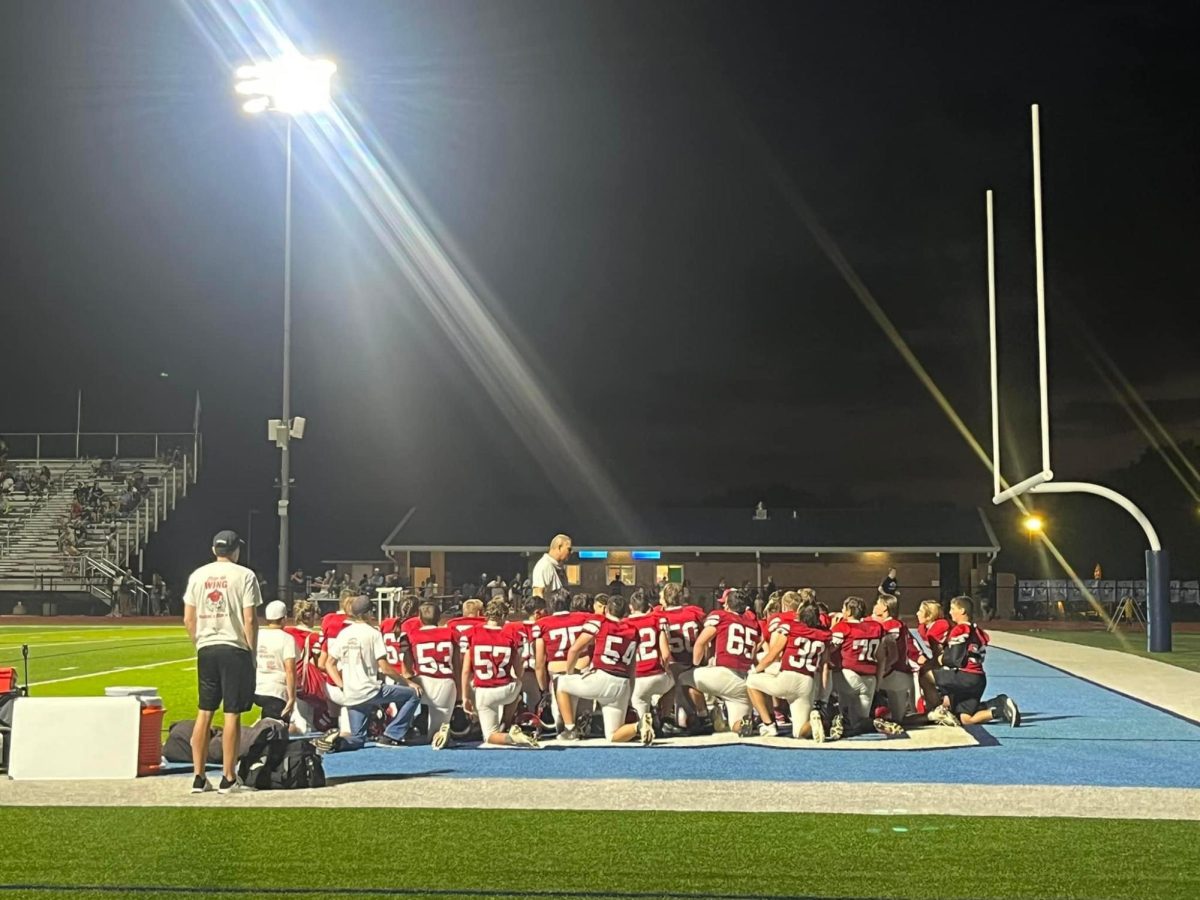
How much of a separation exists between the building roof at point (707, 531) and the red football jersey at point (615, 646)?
30.7 meters

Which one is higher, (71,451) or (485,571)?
(71,451)

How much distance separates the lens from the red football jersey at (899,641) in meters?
12.5

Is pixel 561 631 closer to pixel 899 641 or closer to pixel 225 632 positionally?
pixel 899 641

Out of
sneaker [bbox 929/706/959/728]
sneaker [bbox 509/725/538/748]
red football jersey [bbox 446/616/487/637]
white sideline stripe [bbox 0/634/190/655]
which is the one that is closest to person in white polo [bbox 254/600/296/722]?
red football jersey [bbox 446/616/487/637]

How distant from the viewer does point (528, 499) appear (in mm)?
55906

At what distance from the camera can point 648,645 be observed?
38.8ft

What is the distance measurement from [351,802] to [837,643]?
5.26m

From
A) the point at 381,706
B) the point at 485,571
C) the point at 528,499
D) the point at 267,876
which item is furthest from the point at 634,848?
the point at 528,499

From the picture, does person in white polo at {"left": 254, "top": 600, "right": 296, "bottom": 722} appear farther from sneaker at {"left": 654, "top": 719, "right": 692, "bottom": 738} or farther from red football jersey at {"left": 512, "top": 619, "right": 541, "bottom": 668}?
sneaker at {"left": 654, "top": 719, "right": 692, "bottom": 738}

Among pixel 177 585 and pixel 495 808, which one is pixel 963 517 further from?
pixel 495 808

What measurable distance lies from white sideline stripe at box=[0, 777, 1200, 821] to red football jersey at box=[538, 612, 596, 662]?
2.82 m

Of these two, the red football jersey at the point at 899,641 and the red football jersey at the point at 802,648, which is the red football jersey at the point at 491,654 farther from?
the red football jersey at the point at 899,641

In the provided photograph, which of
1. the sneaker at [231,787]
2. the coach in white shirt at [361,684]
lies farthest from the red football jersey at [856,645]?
the sneaker at [231,787]

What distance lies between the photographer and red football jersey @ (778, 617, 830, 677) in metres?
11.6
